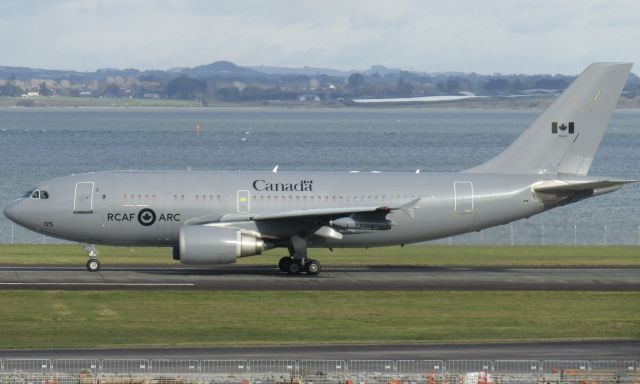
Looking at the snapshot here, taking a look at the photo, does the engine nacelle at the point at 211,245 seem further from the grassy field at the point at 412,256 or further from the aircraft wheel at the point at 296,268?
the grassy field at the point at 412,256

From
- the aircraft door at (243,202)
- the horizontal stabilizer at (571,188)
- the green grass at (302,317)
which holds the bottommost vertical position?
the green grass at (302,317)

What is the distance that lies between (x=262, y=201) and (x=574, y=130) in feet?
47.2

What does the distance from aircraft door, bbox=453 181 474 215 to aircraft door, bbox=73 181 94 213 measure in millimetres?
15644

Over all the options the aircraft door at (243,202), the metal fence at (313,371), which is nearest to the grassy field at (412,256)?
the aircraft door at (243,202)

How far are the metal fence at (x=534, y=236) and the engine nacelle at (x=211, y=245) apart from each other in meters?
25.8

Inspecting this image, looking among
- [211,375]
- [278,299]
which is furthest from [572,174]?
[211,375]

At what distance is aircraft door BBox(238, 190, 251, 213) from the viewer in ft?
173

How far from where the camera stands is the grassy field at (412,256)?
60500mm

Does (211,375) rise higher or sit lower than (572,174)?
lower

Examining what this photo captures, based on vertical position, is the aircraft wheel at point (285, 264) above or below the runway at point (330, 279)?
above

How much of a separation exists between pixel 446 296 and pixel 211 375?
18.9m

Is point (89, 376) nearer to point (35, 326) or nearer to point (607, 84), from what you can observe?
point (35, 326)

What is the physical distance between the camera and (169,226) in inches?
2061

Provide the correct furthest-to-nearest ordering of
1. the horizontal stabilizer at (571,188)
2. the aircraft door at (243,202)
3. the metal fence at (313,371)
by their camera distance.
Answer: the horizontal stabilizer at (571,188) < the aircraft door at (243,202) < the metal fence at (313,371)
